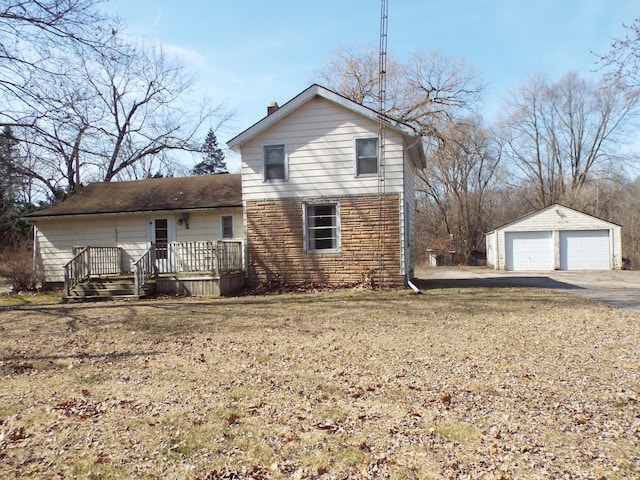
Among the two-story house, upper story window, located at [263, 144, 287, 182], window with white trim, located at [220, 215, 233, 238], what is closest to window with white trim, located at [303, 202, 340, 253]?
the two-story house

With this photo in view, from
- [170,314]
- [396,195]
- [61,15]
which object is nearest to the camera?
[170,314]

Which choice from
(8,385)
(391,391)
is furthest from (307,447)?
(8,385)

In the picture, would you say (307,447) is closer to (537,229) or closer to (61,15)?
(61,15)

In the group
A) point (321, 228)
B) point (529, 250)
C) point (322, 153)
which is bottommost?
point (529, 250)

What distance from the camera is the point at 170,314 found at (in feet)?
32.6

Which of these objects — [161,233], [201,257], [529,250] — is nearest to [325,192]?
[201,257]

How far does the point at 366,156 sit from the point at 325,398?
992 cm

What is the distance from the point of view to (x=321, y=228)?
13844mm

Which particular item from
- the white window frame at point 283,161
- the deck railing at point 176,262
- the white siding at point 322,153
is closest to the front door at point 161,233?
the deck railing at point 176,262

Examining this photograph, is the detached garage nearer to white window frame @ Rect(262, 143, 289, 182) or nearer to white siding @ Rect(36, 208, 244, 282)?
white window frame @ Rect(262, 143, 289, 182)

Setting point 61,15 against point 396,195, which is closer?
point 61,15

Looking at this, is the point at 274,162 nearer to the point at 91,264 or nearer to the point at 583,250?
the point at 91,264

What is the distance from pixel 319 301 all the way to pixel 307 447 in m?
7.88

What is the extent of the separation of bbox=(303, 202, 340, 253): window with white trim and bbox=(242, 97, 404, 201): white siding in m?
0.45
